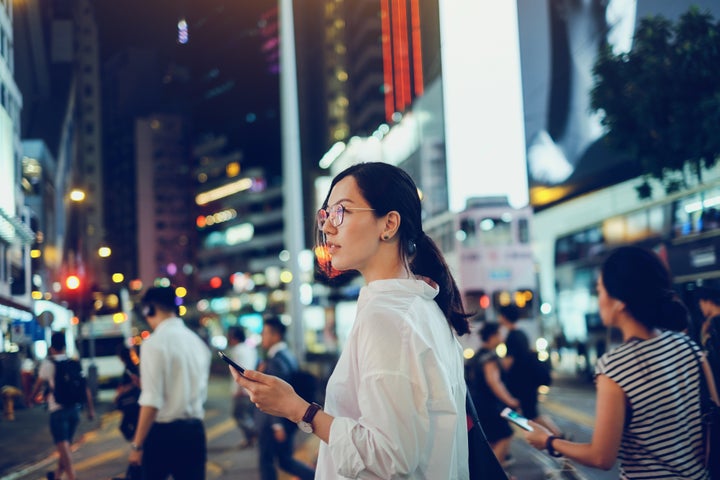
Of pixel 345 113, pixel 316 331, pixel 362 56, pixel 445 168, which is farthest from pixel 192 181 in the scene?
pixel 445 168

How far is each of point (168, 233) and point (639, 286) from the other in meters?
103

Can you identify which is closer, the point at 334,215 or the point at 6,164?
the point at 334,215

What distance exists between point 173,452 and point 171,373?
0.46m

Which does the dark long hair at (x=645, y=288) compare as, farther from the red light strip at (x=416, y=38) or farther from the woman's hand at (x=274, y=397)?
the red light strip at (x=416, y=38)

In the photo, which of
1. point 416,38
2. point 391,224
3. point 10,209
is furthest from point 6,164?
point 416,38

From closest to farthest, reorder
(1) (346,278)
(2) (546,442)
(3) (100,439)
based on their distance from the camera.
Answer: (1) (346,278), (2) (546,442), (3) (100,439)

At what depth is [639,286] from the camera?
2.62 m

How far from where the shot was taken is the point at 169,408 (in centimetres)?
434

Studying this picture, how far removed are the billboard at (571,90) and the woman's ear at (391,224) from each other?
5844 mm

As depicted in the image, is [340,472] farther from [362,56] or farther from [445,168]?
[362,56]

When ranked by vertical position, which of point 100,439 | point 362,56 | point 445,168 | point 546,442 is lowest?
point 100,439

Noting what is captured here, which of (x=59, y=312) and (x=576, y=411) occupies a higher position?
(x=59, y=312)

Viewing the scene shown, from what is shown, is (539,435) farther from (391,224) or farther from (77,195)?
(77,195)

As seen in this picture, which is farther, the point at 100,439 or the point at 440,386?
the point at 100,439
